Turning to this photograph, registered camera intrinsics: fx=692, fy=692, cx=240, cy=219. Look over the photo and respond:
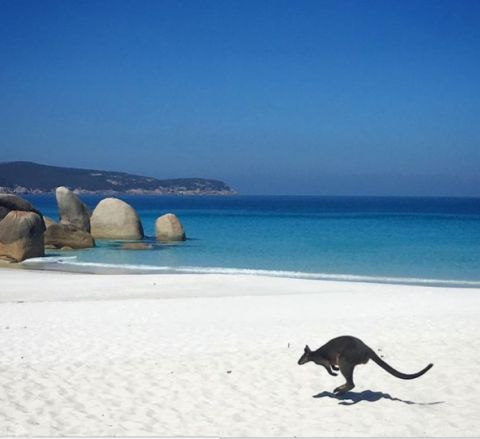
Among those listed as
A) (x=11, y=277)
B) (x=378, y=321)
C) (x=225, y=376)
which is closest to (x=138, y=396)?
(x=225, y=376)

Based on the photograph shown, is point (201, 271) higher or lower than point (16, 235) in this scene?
lower

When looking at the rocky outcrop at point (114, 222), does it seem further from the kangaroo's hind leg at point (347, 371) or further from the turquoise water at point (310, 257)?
the kangaroo's hind leg at point (347, 371)

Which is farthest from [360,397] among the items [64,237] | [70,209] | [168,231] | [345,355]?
[70,209]

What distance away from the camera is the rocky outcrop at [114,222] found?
135ft

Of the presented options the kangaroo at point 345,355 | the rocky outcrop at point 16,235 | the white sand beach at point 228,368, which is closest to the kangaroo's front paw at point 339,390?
the kangaroo at point 345,355

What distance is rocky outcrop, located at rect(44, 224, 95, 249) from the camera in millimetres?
34188

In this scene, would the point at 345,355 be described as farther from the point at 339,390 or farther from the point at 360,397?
the point at 360,397

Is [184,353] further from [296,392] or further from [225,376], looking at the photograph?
[296,392]

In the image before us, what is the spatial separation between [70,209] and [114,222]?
8.91 ft

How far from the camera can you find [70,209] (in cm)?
4019

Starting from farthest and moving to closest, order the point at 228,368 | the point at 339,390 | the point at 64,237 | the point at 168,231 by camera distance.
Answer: the point at 168,231
the point at 64,237
the point at 228,368
the point at 339,390

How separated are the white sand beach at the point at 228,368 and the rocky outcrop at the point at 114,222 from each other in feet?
78.0

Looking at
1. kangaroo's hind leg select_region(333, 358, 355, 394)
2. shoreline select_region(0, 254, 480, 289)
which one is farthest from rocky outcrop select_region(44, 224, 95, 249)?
kangaroo's hind leg select_region(333, 358, 355, 394)

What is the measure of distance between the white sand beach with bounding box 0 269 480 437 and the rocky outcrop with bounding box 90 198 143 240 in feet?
78.0
